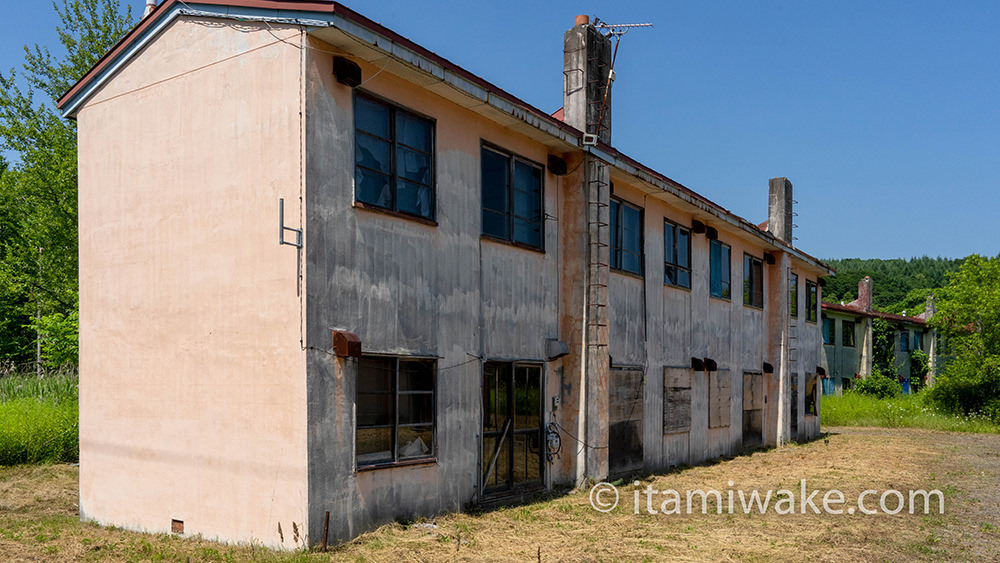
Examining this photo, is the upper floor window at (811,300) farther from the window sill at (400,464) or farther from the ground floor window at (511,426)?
the window sill at (400,464)

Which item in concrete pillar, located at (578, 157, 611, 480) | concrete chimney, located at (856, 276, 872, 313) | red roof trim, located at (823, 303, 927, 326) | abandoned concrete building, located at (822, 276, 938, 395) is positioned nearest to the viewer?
concrete pillar, located at (578, 157, 611, 480)

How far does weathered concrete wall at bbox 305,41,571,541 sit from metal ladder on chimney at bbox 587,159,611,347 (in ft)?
2.77

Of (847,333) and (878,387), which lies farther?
(847,333)

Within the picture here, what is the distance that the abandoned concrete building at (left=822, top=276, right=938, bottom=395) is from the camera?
153 ft

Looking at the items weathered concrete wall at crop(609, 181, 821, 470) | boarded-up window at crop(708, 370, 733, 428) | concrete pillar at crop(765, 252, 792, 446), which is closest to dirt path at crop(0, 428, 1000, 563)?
weathered concrete wall at crop(609, 181, 821, 470)

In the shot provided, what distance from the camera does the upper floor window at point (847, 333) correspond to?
4803cm

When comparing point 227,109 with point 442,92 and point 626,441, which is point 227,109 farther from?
point 626,441

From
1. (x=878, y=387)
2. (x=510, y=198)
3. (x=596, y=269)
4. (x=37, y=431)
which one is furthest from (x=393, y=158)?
(x=878, y=387)

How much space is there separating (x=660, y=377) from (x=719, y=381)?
3.86 meters

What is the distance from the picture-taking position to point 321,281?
9.48 m

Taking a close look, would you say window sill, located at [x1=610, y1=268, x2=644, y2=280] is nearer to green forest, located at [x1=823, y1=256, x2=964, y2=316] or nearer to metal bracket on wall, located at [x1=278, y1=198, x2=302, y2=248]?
metal bracket on wall, located at [x1=278, y1=198, x2=302, y2=248]

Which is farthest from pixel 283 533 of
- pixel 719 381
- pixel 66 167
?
pixel 66 167

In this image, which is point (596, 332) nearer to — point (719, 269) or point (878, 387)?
point (719, 269)

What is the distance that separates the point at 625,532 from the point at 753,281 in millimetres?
14695
